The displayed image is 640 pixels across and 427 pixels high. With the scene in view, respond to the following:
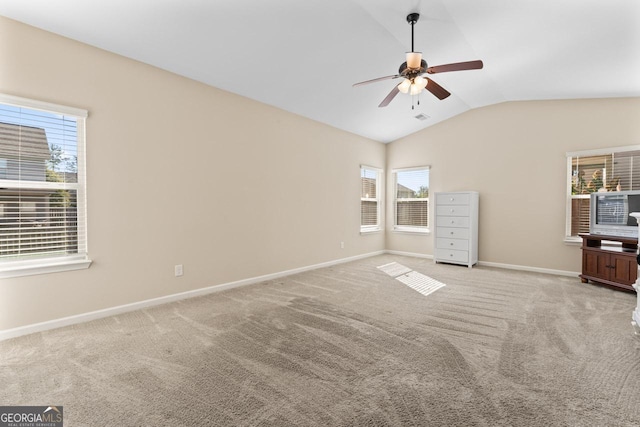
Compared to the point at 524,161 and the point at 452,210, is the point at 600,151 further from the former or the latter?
the point at 452,210

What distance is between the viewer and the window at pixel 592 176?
13.9 ft

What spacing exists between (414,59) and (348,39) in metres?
0.91

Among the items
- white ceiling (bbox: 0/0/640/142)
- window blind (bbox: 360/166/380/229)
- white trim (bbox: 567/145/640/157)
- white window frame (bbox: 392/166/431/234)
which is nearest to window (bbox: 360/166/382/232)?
window blind (bbox: 360/166/380/229)

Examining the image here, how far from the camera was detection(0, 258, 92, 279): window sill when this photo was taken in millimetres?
2453

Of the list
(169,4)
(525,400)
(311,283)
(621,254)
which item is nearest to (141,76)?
(169,4)

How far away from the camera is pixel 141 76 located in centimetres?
314

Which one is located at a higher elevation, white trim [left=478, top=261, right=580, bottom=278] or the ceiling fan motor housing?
the ceiling fan motor housing

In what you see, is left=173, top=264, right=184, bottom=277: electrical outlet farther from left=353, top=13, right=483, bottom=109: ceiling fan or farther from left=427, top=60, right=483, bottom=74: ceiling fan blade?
left=427, top=60, right=483, bottom=74: ceiling fan blade

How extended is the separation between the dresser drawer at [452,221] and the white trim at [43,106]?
5.54 m

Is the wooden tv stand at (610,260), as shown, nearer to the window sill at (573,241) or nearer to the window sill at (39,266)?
the window sill at (573,241)

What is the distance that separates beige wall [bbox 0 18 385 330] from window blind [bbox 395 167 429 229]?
8.82 feet

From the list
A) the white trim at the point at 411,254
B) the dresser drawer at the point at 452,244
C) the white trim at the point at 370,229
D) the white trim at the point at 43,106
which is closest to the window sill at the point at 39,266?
the white trim at the point at 43,106

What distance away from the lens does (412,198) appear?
21.7 ft

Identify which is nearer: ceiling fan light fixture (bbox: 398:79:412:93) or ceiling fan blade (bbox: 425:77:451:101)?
ceiling fan light fixture (bbox: 398:79:412:93)
